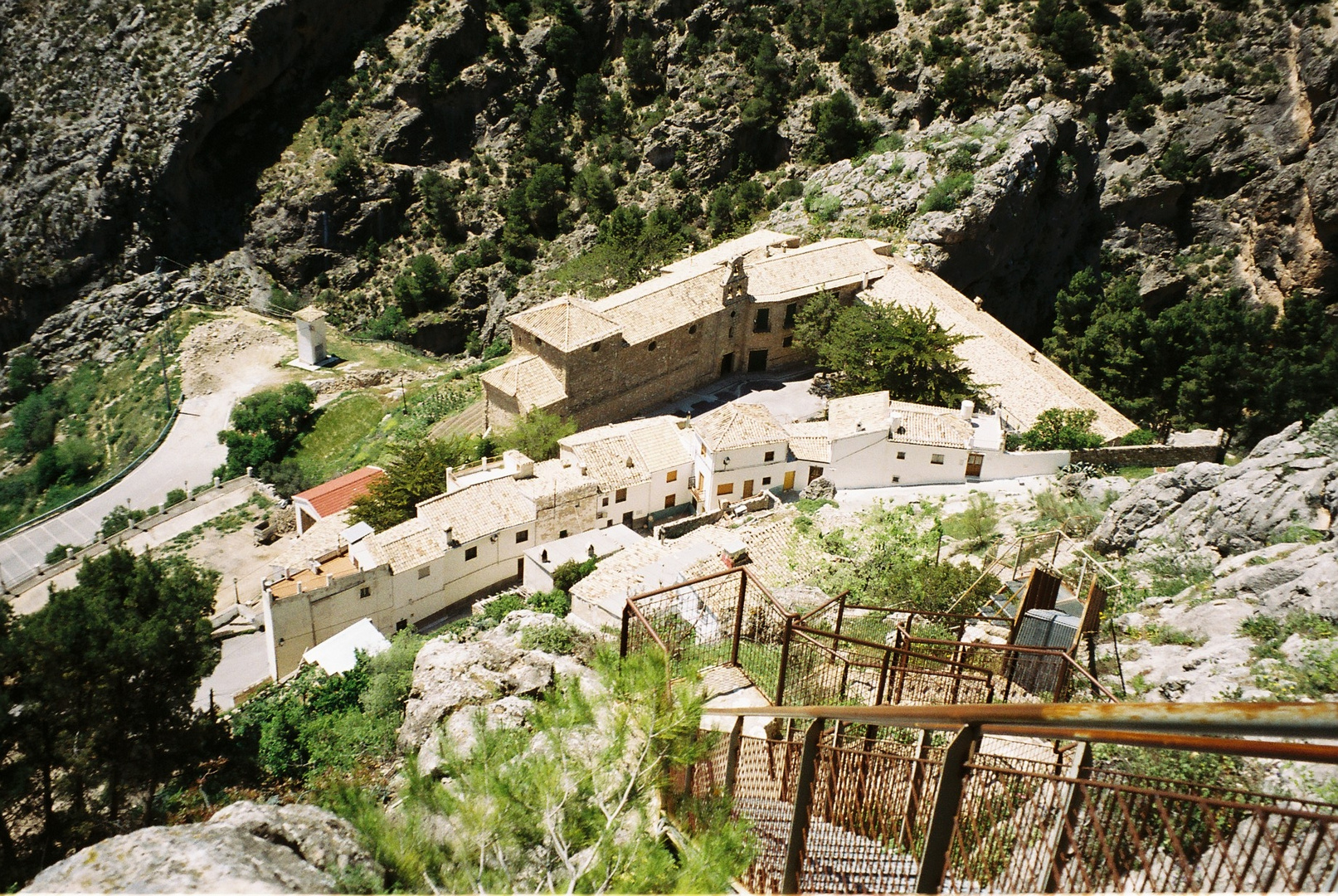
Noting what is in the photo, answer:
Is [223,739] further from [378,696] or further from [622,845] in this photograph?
[622,845]

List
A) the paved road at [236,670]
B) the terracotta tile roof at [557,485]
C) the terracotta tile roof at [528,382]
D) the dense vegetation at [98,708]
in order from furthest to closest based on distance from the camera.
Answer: the terracotta tile roof at [528,382], the terracotta tile roof at [557,485], the paved road at [236,670], the dense vegetation at [98,708]

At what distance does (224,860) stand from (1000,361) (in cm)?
3430

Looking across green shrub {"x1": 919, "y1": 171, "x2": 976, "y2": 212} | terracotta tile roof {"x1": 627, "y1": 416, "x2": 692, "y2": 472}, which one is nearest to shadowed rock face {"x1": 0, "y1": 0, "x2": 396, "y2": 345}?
green shrub {"x1": 919, "y1": 171, "x2": 976, "y2": 212}

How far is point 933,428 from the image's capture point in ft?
103

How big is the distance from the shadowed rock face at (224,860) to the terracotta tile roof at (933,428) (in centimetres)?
2526

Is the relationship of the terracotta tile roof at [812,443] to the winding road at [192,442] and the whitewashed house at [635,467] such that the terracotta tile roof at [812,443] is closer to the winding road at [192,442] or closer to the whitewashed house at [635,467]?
the whitewashed house at [635,467]

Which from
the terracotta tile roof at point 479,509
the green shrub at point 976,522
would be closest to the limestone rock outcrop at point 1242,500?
the green shrub at point 976,522

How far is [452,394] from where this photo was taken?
4300 centimetres

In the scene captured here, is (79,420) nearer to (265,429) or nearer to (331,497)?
(265,429)

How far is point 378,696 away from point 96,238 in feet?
188

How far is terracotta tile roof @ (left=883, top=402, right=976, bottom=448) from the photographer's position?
3112 cm

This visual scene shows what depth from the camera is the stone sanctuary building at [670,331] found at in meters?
35.4

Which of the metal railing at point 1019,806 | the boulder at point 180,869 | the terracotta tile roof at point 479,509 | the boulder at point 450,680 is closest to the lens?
the metal railing at point 1019,806

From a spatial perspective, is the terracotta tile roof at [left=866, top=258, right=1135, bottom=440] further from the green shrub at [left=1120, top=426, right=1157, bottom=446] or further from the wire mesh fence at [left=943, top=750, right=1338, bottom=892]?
the wire mesh fence at [left=943, top=750, right=1338, bottom=892]
